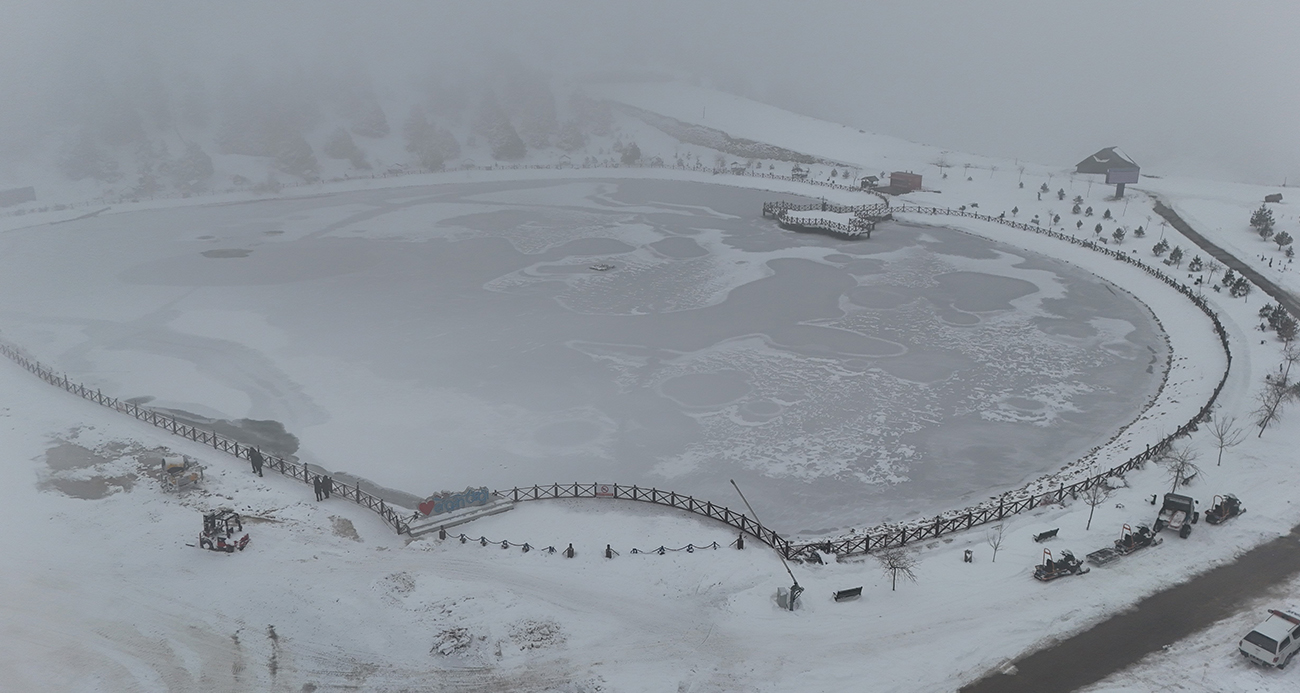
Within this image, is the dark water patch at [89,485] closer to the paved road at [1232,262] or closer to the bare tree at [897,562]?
the bare tree at [897,562]

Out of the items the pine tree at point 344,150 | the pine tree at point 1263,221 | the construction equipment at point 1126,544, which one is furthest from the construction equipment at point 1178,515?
the pine tree at point 344,150

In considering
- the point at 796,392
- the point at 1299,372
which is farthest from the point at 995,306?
the point at 796,392

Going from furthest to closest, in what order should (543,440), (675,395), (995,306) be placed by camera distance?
(995,306), (675,395), (543,440)

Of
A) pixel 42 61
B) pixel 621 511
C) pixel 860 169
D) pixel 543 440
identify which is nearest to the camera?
pixel 621 511

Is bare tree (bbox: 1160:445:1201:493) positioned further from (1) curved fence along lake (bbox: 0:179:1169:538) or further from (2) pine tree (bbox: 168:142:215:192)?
(2) pine tree (bbox: 168:142:215:192)

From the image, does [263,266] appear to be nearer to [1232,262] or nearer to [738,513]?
[738,513]

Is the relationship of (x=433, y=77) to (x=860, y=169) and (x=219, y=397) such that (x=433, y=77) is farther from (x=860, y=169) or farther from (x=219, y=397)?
(x=219, y=397)

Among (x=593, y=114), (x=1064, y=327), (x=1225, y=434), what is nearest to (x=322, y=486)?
(x=1225, y=434)

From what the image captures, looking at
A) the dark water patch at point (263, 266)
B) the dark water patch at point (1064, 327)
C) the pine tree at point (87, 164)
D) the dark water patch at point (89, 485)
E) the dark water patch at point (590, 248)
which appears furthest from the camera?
the pine tree at point (87, 164)
